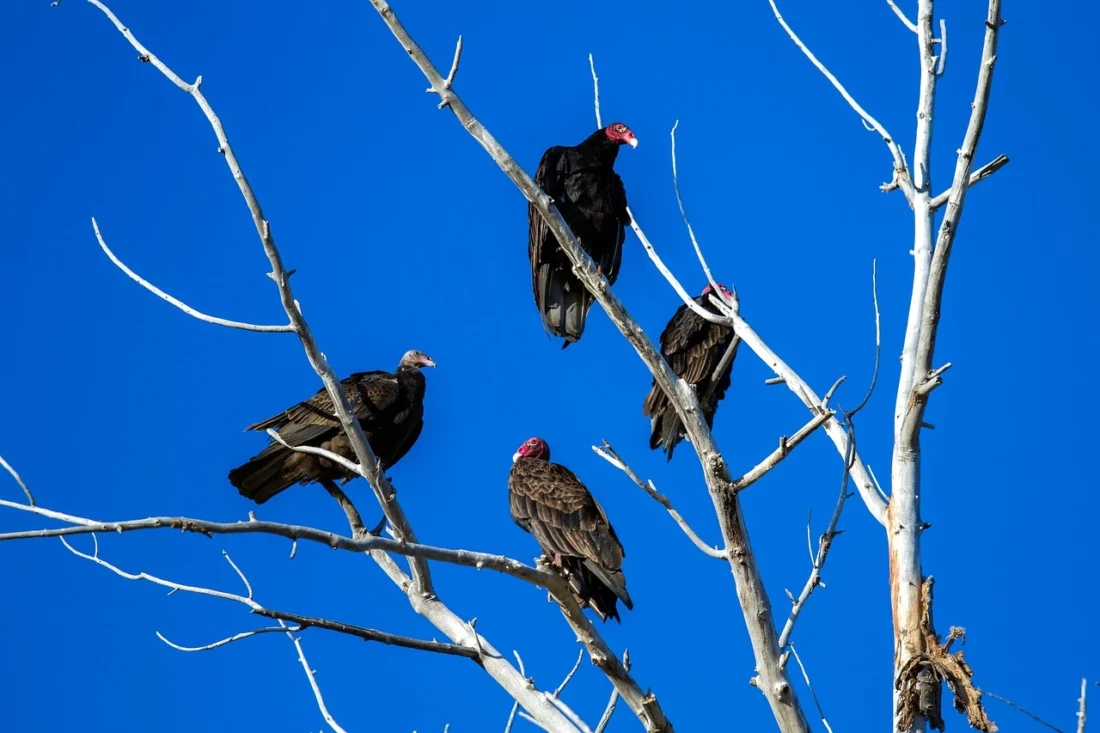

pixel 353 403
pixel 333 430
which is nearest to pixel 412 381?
pixel 353 403

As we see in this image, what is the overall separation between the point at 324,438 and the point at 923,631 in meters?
2.69

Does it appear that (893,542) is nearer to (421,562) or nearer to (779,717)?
(779,717)

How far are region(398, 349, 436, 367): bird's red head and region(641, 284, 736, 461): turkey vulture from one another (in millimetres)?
1199

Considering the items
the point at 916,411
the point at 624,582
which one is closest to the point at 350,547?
the point at 916,411

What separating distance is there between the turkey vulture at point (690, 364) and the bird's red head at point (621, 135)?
1036mm

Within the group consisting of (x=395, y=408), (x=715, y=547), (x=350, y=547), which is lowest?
(x=350, y=547)

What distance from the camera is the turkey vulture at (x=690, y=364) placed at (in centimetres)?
629

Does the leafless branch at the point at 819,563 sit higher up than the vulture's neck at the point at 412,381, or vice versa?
the vulture's neck at the point at 412,381

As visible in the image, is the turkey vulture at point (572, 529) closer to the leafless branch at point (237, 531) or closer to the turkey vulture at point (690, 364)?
the turkey vulture at point (690, 364)

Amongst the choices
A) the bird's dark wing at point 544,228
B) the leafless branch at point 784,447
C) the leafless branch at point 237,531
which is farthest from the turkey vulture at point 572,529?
the leafless branch at point 237,531

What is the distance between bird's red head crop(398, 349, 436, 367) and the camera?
5.80 m

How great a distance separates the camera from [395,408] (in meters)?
5.26

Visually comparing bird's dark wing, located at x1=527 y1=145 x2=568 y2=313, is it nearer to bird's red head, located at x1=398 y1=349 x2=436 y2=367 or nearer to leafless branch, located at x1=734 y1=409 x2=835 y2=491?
bird's red head, located at x1=398 y1=349 x2=436 y2=367

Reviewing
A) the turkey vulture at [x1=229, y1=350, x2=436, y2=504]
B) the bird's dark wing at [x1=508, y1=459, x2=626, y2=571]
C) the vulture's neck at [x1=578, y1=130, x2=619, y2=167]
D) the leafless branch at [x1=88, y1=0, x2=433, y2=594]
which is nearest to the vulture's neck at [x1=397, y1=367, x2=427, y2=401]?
the turkey vulture at [x1=229, y1=350, x2=436, y2=504]
